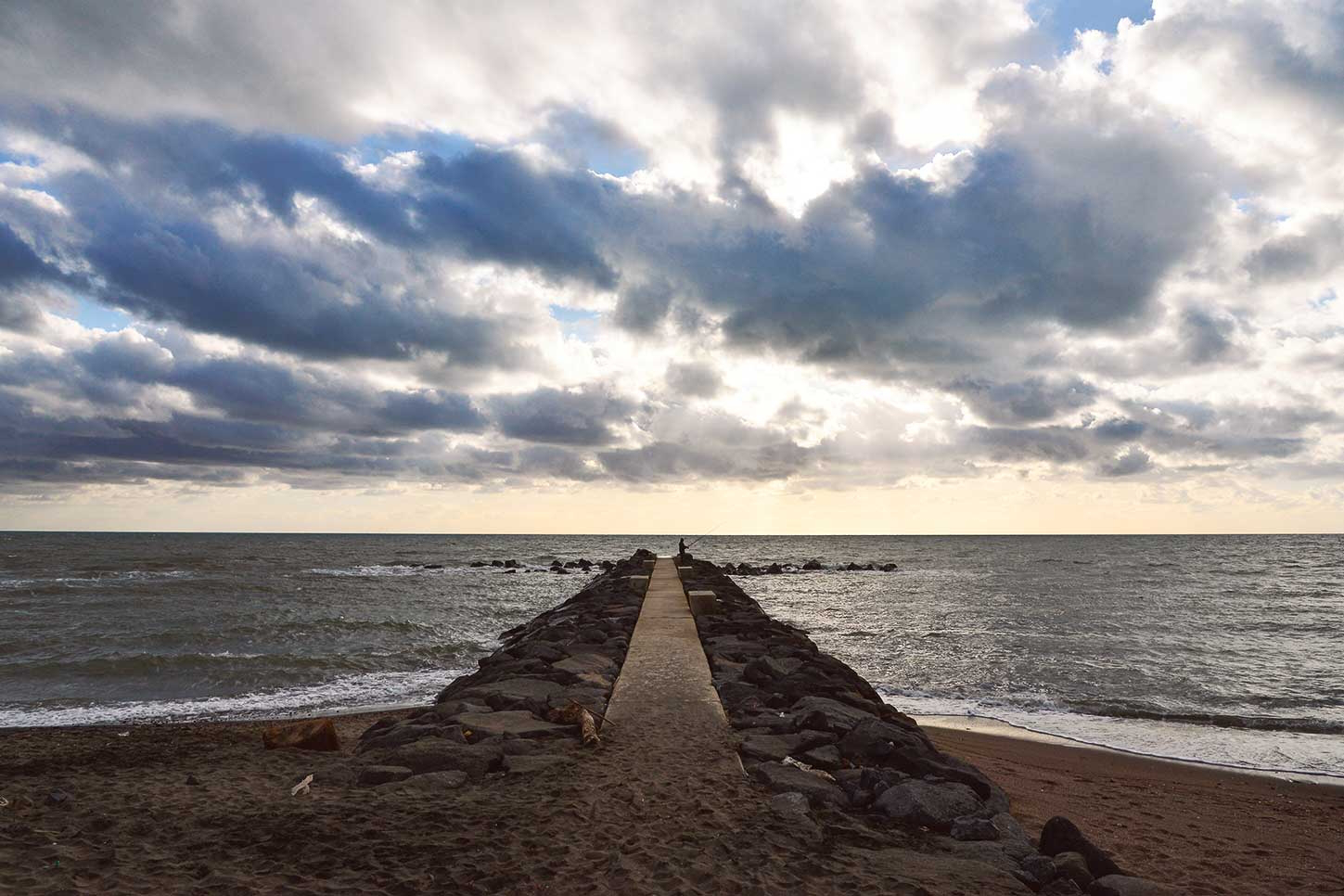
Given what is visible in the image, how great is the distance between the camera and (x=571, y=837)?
389 cm

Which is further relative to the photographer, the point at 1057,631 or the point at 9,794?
the point at 1057,631

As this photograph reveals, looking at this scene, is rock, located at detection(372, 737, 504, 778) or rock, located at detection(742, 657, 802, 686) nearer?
rock, located at detection(372, 737, 504, 778)

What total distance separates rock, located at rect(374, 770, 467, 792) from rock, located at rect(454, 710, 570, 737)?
1.00 meters

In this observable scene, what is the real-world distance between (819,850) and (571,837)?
1208 millimetres

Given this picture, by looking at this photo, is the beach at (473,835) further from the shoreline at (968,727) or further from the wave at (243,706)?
the wave at (243,706)

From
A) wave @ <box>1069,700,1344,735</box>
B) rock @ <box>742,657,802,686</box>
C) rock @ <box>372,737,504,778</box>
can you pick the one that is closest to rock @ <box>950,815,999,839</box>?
rock @ <box>372,737,504,778</box>

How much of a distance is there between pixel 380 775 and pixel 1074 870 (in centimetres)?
387

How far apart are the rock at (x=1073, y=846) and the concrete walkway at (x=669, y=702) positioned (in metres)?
1.81

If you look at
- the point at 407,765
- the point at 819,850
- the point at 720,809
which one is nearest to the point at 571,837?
the point at 720,809

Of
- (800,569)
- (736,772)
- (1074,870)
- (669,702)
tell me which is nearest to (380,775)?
(736,772)

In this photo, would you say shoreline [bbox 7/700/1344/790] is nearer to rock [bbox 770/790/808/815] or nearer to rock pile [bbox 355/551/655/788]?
rock pile [bbox 355/551/655/788]

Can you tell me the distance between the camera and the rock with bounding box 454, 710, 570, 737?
235 inches

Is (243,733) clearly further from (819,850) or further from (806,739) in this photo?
(819,850)

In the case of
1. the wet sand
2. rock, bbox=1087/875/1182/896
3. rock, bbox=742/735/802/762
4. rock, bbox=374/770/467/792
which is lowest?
the wet sand
